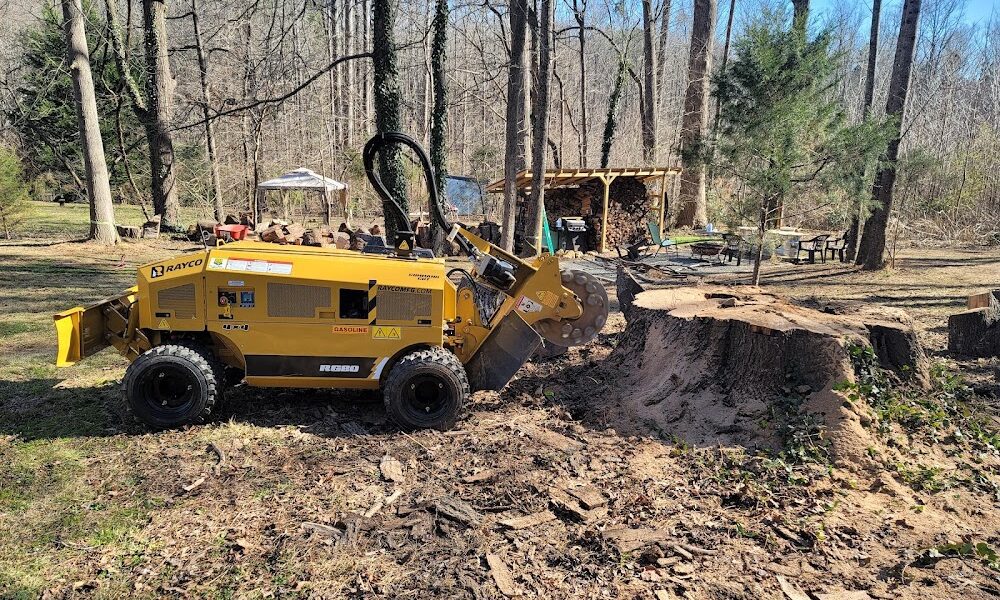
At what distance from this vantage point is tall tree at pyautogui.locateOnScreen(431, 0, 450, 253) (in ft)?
54.9

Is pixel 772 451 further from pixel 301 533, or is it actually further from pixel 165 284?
pixel 165 284

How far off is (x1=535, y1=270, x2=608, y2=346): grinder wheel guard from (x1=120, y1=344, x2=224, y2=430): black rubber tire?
283 centimetres

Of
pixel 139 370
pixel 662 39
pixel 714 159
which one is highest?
pixel 662 39

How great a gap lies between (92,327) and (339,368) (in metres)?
2.16

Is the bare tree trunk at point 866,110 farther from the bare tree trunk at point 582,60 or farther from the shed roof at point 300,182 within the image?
the shed roof at point 300,182

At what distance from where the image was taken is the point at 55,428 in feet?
17.5

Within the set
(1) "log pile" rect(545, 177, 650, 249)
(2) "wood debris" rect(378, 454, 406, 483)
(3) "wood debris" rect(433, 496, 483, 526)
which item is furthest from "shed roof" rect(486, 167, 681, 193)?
(3) "wood debris" rect(433, 496, 483, 526)

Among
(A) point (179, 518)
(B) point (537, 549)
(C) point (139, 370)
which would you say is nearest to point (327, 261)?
(C) point (139, 370)

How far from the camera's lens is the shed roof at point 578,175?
19.9 metres

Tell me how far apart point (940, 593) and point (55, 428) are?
629 centimetres

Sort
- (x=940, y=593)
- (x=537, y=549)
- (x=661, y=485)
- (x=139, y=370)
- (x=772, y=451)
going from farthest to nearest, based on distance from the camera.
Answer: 1. (x=139, y=370)
2. (x=772, y=451)
3. (x=661, y=485)
4. (x=537, y=549)
5. (x=940, y=593)

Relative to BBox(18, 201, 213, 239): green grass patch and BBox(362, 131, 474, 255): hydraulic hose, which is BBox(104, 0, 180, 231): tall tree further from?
BBox(362, 131, 474, 255): hydraulic hose

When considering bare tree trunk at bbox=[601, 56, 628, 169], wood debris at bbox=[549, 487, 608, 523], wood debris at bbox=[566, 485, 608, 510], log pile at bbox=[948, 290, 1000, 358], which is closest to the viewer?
wood debris at bbox=[549, 487, 608, 523]

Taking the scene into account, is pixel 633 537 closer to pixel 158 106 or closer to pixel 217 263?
pixel 217 263
